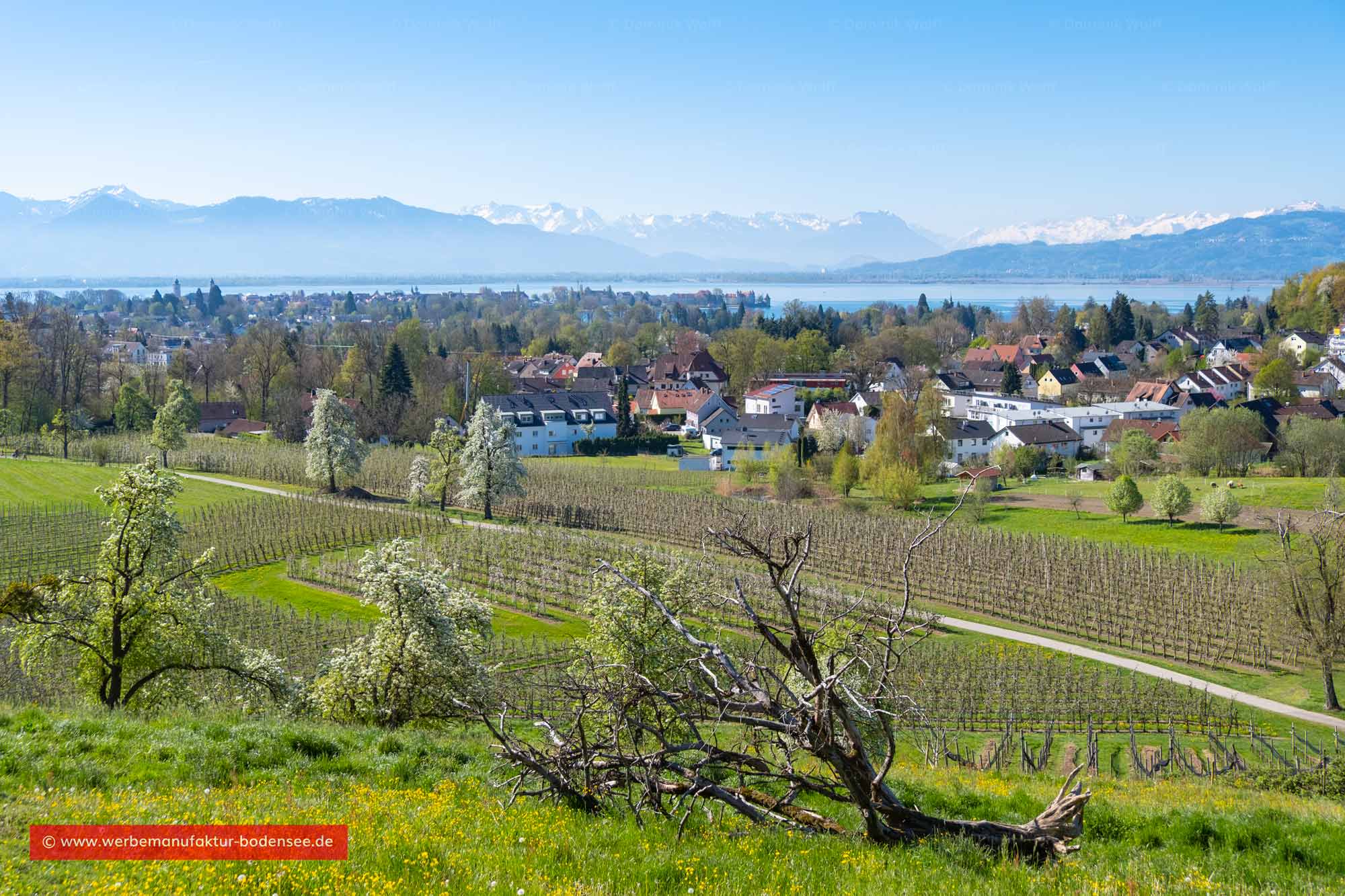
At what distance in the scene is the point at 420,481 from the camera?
172 ft

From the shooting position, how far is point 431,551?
1574 inches

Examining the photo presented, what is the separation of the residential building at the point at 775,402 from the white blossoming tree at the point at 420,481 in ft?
140

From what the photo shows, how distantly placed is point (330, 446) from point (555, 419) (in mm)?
29448

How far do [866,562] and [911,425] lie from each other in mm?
23053

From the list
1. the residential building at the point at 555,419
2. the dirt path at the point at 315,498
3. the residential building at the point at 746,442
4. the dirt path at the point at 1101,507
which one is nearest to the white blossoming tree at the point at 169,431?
the dirt path at the point at 315,498

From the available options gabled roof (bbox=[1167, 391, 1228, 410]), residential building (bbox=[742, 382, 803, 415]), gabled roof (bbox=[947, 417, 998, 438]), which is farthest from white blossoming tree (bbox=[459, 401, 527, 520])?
gabled roof (bbox=[1167, 391, 1228, 410])

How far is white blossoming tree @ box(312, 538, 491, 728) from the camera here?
15.0 metres

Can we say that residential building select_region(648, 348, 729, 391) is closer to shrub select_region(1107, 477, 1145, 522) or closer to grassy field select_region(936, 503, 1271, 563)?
grassy field select_region(936, 503, 1271, 563)

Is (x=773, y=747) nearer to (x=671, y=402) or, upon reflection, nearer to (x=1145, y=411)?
(x=1145, y=411)

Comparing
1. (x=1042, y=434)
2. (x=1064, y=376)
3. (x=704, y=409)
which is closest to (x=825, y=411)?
(x=704, y=409)

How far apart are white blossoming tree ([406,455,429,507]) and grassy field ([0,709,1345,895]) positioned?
3991cm

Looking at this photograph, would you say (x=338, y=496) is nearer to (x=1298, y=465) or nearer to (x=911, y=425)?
(x=911, y=425)

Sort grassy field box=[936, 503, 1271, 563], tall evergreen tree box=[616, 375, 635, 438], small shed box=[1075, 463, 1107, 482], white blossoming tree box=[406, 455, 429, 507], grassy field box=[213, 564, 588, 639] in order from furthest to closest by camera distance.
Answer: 1. tall evergreen tree box=[616, 375, 635, 438]
2. small shed box=[1075, 463, 1107, 482]
3. white blossoming tree box=[406, 455, 429, 507]
4. grassy field box=[936, 503, 1271, 563]
5. grassy field box=[213, 564, 588, 639]

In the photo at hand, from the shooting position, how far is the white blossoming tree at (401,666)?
1495 centimetres
